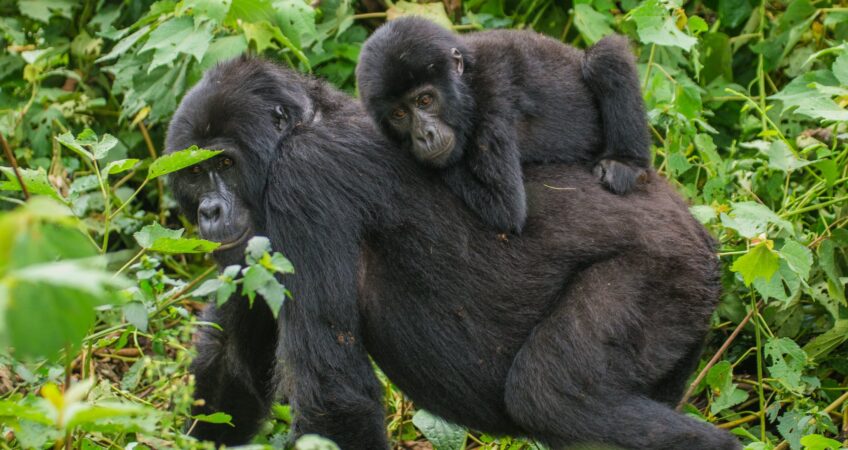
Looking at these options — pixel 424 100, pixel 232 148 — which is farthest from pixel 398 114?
pixel 232 148

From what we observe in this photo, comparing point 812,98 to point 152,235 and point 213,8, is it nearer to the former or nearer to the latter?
point 213,8

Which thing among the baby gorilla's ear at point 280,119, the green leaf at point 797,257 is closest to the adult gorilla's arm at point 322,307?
the baby gorilla's ear at point 280,119

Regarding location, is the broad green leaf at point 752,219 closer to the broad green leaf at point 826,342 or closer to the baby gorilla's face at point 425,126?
the broad green leaf at point 826,342

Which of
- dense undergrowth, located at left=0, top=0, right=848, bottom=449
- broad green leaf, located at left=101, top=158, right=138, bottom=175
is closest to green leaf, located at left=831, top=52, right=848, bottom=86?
dense undergrowth, located at left=0, top=0, right=848, bottom=449

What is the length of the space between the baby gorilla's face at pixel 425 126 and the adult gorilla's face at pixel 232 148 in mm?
372

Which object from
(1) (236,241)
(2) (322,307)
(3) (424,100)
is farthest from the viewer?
(3) (424,100)

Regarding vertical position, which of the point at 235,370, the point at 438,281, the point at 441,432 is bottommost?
the point at 441,432

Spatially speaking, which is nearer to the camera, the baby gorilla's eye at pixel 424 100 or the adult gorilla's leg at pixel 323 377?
the adult gorilla's leg at pixel 323 377

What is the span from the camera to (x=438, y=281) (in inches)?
144

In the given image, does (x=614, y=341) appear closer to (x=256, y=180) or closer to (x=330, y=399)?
(x=330, y=399)

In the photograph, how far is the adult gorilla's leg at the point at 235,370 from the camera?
391 cm

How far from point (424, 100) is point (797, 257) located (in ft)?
4.77

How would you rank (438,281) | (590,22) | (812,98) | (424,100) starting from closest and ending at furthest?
1. (438,281)
2. (424,100)
3. (812,98)
4. (590,22)

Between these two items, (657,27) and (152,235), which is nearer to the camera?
(152,235)
